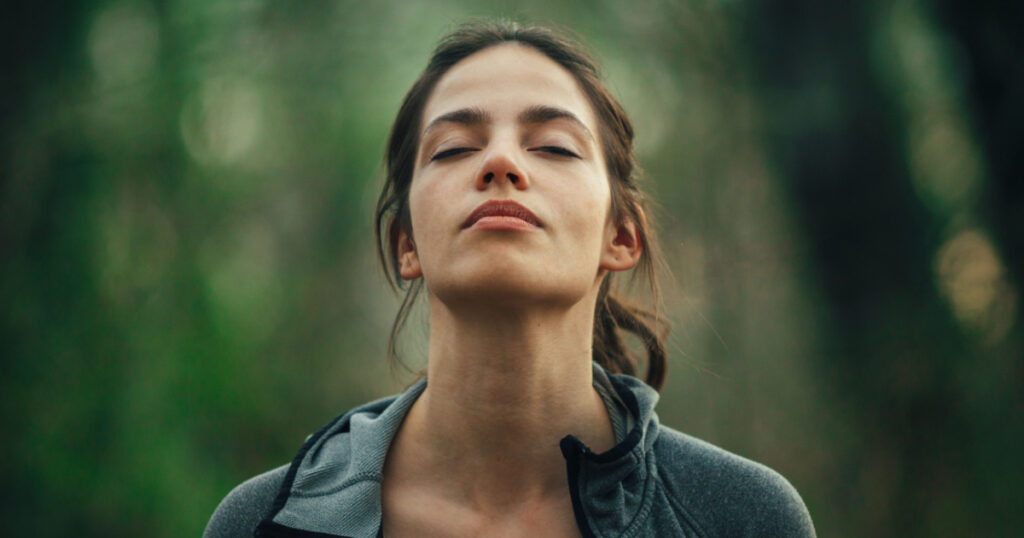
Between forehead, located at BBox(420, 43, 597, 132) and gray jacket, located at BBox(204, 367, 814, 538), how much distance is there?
0.80 m

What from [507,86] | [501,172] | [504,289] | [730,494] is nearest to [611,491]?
[730,494]

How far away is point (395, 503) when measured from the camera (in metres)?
1.95

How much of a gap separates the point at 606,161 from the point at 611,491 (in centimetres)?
92

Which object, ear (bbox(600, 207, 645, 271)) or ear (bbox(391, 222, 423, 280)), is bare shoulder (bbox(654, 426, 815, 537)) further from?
ear (bbox(391, 222, 423, 280))

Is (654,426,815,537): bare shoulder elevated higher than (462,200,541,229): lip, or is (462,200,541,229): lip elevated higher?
(462,200,541,229): lip

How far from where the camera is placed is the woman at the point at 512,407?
1.85 m

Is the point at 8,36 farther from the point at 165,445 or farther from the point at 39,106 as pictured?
the point at 165,445

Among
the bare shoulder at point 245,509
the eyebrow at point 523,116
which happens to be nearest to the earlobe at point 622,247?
the eyebrow at point 523,116

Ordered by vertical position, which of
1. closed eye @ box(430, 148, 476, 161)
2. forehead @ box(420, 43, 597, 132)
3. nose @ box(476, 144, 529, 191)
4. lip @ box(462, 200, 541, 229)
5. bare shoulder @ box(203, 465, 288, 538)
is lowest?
bare shoulder @ box(203, 465, 288, 538)

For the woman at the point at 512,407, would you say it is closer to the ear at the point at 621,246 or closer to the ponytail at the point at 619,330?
the ear at the point at 621,246

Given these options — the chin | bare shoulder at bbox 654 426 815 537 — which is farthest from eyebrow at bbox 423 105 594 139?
bare shoulder at bbox 654 426 815 537

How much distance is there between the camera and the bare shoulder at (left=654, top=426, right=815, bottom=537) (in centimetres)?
188

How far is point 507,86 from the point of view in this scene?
212 cm

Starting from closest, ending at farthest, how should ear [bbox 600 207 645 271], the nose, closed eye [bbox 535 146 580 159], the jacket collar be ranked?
the jacket collar, the nose, closed eye [bbox 535 146 580 159], ear [bbox 600 207 645 271]
